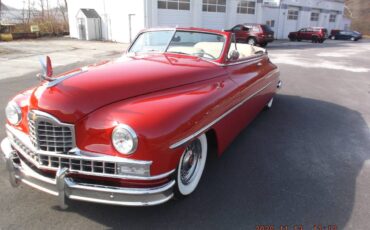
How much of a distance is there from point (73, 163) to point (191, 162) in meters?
1.14

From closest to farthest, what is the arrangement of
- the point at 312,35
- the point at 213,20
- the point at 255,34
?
the point at 255,34 < the point at 213,20 < the point at 312,35

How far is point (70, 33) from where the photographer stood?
27.7 m

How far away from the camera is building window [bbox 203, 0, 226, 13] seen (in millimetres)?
25317

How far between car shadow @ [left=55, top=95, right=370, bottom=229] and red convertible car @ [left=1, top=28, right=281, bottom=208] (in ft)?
0.87

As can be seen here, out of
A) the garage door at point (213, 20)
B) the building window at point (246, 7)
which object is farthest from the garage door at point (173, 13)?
the building window at point (246, 7)

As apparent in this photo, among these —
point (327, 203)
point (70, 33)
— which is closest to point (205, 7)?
point (70, 33)

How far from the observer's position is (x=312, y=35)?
29672 millimetres

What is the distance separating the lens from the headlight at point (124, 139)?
2281mm

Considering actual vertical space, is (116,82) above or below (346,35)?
above

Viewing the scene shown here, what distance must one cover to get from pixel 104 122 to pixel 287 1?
117ft

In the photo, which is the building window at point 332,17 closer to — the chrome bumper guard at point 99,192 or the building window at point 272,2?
the building window at point 272,2

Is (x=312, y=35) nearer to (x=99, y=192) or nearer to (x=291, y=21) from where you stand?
(x=291, y=21)

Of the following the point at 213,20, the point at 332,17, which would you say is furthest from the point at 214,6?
the point at 332,17

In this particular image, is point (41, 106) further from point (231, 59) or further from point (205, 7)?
point (205, 7)
